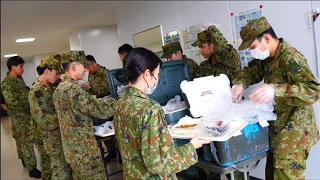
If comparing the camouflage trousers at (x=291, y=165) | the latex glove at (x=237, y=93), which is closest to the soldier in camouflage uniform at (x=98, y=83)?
the latex glove at (x=237, y=93)

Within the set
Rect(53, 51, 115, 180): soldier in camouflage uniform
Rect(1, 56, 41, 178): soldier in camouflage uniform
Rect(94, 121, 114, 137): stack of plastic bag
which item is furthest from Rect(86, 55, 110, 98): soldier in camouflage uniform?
Rect(53, 51, 115, 180): soldier in camouflage uniform

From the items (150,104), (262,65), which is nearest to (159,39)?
(262,65)

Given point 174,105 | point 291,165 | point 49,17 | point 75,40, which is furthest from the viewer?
point 75,40

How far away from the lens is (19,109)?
158 inches

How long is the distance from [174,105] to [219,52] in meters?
0.84

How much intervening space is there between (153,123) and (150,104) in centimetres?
9

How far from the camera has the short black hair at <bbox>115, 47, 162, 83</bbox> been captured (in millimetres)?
1196

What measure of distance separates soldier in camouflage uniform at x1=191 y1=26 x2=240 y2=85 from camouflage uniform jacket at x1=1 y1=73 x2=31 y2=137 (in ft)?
9.01

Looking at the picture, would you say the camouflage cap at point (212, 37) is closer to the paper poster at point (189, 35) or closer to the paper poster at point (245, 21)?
the paper poster at point (245, 21)

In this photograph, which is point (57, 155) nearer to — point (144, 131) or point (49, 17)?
point (144, 131)

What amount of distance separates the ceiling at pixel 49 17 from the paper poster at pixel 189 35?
2.07 metres

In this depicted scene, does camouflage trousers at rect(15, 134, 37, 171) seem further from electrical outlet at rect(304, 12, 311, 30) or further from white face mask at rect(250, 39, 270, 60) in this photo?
electrical outlet at rect(304, 12, 311, 30)

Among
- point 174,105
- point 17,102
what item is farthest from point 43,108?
point 174,105

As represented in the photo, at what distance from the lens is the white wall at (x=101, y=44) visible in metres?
7.01
